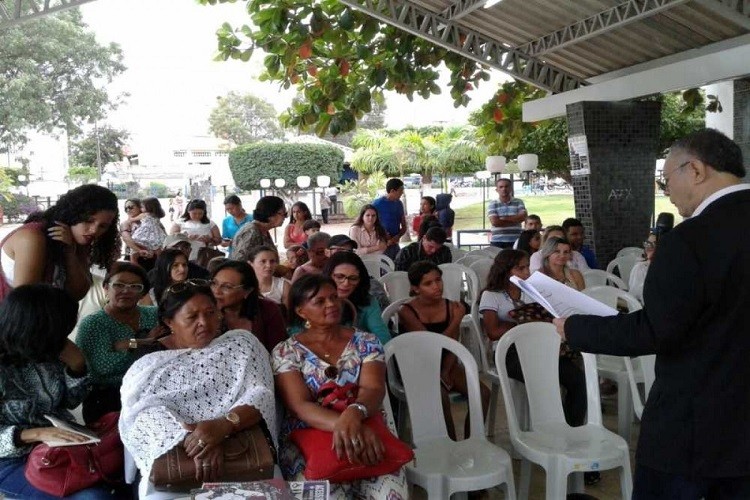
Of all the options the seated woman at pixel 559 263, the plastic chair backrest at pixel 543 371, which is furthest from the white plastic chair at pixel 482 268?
the plastic chair backrest at pixel 543 371

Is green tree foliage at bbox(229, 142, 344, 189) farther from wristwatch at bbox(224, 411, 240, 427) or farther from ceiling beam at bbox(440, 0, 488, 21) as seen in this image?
wristwatch at bbox(224, 411, 240, 427)

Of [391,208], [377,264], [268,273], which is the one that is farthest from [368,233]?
[268,273]

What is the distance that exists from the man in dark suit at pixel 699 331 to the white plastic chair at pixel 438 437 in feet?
2.76

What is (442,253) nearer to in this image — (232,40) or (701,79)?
(701,79)

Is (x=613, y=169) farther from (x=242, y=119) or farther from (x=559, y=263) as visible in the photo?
(x=242, y=119)

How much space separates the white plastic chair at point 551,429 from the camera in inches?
110

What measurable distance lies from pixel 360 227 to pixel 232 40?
11.1ft

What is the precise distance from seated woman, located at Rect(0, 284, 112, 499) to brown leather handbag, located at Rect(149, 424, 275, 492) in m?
0.33

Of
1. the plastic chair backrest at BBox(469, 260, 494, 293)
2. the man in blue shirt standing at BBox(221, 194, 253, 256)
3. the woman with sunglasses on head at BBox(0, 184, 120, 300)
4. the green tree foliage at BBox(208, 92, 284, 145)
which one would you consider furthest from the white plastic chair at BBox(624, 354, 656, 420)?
the green tree foliage at BBox(208, 92, 284, 145)

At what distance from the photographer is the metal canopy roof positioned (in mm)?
7086

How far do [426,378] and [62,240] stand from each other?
1.70 metres

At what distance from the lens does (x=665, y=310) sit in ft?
5.87

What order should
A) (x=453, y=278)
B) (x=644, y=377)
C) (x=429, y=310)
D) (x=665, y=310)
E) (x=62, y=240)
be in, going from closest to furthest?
(x=665, y=310)
(x=62, y=240)
(x=644, y=377)
(x=429, y=310)
(x=453, y=278)

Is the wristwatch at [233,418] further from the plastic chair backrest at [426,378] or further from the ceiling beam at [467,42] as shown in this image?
the ceiling beam at [467,42]
